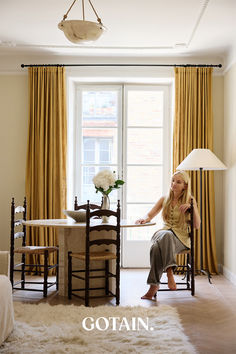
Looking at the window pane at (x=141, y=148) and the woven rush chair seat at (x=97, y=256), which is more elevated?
the window pane at (x=141, y=148)

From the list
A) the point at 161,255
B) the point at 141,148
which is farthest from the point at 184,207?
the point at 141,148

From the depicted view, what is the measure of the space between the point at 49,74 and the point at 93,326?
3.82 meters

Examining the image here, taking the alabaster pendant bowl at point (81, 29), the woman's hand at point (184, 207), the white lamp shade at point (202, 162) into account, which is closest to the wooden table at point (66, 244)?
the woman's hand at point (184, 207)

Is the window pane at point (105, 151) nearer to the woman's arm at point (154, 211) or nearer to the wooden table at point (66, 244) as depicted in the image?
the woman's arm at point (154, 211)

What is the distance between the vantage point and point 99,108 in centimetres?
691

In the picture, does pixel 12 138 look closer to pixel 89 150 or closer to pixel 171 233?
pixel 89 150

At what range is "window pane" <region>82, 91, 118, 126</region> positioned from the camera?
271 inches

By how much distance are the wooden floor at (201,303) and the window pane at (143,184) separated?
111 centimetres

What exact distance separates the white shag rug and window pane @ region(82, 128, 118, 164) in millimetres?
2828

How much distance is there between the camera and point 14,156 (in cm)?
664

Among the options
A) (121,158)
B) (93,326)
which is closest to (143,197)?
(121,158)

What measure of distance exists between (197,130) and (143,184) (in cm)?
107

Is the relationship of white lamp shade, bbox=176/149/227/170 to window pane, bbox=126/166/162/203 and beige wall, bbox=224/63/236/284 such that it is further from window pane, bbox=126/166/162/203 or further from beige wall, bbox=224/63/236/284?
window pane, bbox=126/166/162/203

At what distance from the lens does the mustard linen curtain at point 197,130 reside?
6.35 meters
